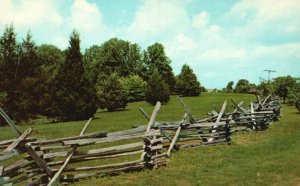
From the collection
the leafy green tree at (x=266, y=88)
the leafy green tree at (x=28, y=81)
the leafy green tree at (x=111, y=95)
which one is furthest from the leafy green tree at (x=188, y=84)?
the leafy green tree at (x=28, y=81)

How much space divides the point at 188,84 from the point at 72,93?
29377 mm

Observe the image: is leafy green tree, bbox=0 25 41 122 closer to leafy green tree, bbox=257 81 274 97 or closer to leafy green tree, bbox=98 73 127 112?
leafy green tree, bbox=98 73 127 112

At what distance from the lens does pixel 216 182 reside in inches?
352

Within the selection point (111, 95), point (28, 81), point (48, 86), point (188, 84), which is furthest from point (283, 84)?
point (28, 81)

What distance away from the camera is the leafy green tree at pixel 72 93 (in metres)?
30.8

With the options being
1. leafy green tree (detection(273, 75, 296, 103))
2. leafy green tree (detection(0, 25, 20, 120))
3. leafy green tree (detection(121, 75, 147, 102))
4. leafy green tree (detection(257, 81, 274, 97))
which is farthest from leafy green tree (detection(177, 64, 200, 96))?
leafy green tree (detection(0, 25, 20, 120))

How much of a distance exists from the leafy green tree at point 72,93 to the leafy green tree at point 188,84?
27.5 m

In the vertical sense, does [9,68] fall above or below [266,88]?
above

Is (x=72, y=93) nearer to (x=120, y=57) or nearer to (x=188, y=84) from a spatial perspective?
(x=188, y=84)

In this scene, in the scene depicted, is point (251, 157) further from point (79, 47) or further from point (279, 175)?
point (79, 47)

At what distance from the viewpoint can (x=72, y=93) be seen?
31109 mm

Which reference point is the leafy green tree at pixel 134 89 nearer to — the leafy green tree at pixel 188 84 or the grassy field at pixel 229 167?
the leafy green tree at pixel 188 84

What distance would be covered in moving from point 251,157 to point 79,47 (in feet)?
79.9

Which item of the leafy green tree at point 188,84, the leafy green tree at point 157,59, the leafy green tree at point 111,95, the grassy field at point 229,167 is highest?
the leafy green tree at point 157,59
